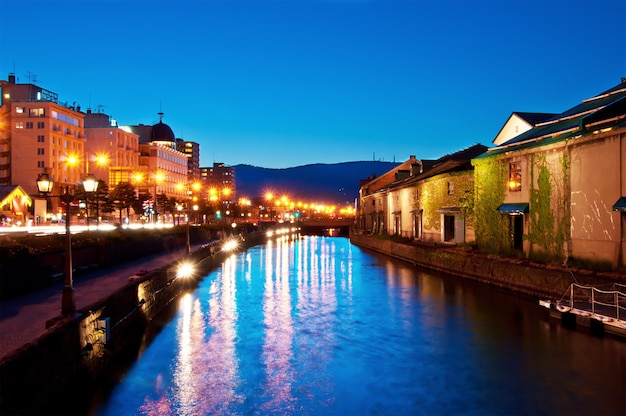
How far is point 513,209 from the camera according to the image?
31.1 meters

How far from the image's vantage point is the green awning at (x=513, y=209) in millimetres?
30172

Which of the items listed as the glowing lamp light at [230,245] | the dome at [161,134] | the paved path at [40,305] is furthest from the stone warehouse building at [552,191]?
the dome at [161,134]

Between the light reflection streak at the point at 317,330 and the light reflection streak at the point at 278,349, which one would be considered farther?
the light reflection streak at the point at 317,330

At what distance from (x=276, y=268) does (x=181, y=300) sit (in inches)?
728

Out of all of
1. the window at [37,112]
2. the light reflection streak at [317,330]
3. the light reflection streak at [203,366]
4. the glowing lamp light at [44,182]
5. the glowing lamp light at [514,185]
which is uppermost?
the window at [37,112]

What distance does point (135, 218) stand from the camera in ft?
328

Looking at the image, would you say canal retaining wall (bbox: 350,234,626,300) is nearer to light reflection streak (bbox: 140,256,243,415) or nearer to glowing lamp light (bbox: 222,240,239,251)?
light reflection streak (bbox: 140,256,243,415)

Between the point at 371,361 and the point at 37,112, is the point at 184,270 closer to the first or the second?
the point at 371,361

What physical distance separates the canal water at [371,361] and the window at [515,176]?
730 centimetres

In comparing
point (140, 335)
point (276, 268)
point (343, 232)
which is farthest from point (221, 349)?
point (343, 232)

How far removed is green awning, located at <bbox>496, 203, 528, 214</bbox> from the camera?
30.2 m

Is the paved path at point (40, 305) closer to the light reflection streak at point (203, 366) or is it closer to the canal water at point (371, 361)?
the canal water at point (371, 361)

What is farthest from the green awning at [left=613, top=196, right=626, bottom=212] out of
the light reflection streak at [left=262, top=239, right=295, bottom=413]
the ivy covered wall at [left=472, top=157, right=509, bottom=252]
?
the light reflection streak at [left=262, top=239, right=295, bottom=413]

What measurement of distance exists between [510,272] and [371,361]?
1407cm
